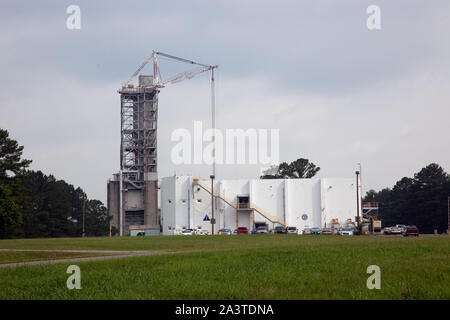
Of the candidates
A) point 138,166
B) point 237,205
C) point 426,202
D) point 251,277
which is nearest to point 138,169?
point 138,166

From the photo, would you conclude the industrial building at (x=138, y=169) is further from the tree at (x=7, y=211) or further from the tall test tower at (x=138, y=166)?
the tree at (x=7, y=211)

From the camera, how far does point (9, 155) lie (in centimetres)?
9544

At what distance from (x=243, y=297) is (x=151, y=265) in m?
7.55

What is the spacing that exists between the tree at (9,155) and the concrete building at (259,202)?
85.4 ft

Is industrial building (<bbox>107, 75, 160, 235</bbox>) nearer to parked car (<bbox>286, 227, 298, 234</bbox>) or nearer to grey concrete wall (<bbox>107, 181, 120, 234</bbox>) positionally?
grey concrete wall (<bbox>107, 181, 120, 234</bbox>)

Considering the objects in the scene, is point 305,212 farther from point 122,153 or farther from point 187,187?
point 122,153

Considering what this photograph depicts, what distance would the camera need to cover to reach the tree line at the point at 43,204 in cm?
9544

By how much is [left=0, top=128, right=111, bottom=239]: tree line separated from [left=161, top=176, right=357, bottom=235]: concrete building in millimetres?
26301

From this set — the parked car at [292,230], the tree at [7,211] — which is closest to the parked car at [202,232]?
the parked car at [292,230]

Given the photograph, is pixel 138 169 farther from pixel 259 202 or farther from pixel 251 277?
pixel 251 277

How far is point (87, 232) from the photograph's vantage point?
14575 cm

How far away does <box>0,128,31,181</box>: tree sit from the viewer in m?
94.1

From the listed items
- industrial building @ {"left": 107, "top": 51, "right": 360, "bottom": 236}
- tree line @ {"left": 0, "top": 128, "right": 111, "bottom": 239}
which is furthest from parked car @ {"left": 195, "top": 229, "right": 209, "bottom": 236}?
tree line @ {"left": 0, "top": 128, "right": 111, "bottom": 239}

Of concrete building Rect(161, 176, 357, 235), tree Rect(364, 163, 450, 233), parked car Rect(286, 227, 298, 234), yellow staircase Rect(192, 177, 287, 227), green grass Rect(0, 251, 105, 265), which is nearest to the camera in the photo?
green grass Rect(0, 251, 105, 265)
